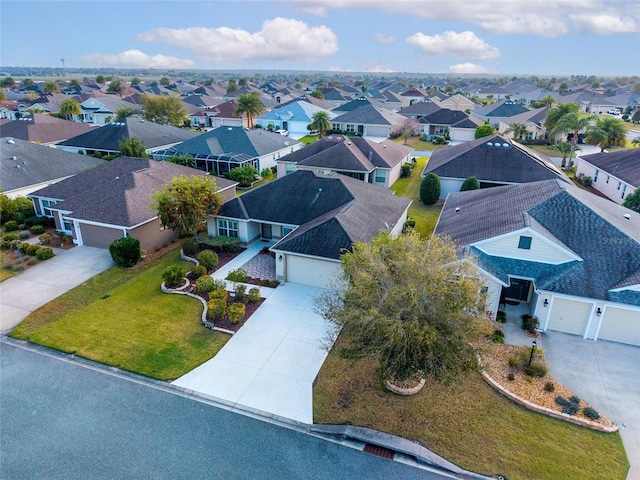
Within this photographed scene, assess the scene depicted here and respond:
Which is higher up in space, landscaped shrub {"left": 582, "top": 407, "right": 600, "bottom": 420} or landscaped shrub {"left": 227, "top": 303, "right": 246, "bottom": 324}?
landscaped shrub {"left": 227, "top": 303, "right": 246, "bottom": 324}

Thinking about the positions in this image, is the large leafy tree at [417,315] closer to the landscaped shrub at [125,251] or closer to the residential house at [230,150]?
the landscaped shrub at [125,251]

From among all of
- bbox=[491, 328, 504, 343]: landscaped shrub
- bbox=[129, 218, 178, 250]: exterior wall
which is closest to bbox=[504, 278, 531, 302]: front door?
bbox=[491, 328, 504, 343]: landscaped shrub

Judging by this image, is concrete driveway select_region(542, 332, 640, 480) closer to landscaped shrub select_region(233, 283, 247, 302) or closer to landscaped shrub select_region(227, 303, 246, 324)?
landscaped shrub select_region(227, 303, 246, 324)

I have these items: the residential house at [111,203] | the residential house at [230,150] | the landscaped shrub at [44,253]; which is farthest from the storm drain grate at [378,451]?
the residential house at [230,150]

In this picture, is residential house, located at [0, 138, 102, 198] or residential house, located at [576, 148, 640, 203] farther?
residential house, located at [576, 148, 640, 203]

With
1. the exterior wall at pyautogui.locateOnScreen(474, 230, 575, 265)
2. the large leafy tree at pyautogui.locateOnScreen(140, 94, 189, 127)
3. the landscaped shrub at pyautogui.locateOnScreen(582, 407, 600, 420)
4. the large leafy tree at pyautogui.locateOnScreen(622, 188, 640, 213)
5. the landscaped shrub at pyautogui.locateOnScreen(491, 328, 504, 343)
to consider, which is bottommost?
the landscaped shrub at pyautogui.locateOnScreen(582, 407, 600, 420)

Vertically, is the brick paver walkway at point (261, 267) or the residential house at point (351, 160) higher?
the residential house at point (351, 160)

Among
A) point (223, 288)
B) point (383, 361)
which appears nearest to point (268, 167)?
point (223, 288)
